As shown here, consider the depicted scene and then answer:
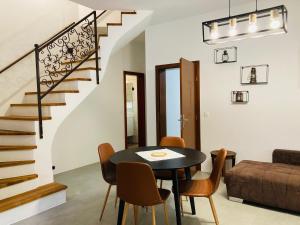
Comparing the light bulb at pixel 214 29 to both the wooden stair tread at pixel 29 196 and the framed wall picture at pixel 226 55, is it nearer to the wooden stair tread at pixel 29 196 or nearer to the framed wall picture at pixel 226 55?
the framed wall picture at pixel 226 55

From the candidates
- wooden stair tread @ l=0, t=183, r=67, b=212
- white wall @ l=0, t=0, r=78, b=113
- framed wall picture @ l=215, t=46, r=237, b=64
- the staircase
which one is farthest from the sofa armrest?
white wall @ l=0, t=0, r=78, b=113

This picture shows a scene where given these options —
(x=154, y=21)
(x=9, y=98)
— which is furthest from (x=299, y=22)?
(x=9, y=98)

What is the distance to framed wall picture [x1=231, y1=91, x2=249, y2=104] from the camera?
4.14 meters

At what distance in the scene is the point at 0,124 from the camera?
3.76 metres

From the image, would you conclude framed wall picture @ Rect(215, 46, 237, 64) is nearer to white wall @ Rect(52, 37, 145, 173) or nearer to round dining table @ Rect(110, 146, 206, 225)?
round dining table @ Rect(110, 146, 206, 225)

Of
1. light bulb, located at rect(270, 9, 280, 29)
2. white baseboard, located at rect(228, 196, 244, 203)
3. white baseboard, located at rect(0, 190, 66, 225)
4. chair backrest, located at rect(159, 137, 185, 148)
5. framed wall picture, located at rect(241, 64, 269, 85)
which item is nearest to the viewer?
light bulb, located at rect(270, 9, 280, 29)

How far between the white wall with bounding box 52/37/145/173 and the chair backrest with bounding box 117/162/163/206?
294 cm

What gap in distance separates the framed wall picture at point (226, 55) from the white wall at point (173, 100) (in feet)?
5.43

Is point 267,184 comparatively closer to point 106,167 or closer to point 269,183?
point 269,183

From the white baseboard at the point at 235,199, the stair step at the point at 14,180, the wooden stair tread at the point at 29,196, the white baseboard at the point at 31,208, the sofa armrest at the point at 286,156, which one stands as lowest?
the white baseboard at the point at 235,199

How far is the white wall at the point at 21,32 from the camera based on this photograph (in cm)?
407

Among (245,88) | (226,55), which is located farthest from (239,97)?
(226,55)

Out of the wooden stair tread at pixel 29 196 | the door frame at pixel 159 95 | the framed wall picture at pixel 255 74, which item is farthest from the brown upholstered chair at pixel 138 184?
the framed wall picture at pixel 255 74

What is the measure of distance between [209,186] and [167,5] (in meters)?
2.81
